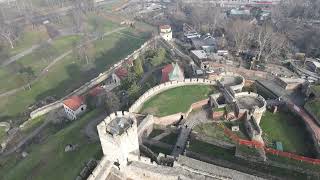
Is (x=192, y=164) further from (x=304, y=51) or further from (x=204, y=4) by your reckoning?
(x=204, y=4)

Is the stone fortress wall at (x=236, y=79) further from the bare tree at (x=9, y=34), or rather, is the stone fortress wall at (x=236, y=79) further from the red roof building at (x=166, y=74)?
the bare tree at (x=9, y=34)

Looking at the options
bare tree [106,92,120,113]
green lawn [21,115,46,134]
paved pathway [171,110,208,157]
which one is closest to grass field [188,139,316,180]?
paved pathway [171,110,208,157]

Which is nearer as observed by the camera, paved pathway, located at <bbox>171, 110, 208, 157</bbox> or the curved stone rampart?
paved pathway, located at <bbox>171, 110, 208, 157</bbox>

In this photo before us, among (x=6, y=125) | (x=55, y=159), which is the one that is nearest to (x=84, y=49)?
(x=6, y=125)

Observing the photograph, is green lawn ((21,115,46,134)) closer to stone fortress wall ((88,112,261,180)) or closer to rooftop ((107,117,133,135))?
stone fortress wall ((88,112,261,180))

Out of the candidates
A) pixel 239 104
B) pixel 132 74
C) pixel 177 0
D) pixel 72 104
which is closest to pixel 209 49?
pixel 132 74
